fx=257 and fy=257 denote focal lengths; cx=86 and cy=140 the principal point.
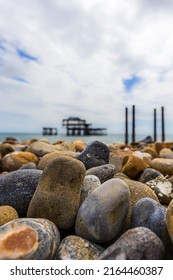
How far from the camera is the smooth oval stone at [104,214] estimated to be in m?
1.96

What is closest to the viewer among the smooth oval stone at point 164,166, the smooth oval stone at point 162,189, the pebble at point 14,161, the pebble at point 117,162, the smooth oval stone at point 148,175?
the smooth oval stone at point 162,189

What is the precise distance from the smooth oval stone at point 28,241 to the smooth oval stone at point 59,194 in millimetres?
284

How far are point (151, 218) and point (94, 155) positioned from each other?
185 cm

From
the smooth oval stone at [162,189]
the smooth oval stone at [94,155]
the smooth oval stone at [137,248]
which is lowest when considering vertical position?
the smooth oval stone at [137,248]

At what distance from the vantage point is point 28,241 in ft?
5.65

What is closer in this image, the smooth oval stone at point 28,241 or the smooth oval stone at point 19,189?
the smooth oval stone at point 28,241

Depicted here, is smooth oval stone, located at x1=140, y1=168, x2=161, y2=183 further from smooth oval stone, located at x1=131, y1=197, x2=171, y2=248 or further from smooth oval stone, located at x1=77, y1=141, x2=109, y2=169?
smooth oval stone, located at x1=131, y1=197, x2=171, y2=248

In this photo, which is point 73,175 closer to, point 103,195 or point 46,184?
point 46,184

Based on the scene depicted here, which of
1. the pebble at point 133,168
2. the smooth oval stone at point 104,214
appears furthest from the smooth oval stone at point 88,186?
the pebble at point 133,168

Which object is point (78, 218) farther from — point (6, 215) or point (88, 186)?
point (6, 215)

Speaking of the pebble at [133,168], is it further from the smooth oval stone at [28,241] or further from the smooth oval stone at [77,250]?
the smooth oval stone at [28,241]

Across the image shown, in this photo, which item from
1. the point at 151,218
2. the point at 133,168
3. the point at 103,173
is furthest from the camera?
the point at 133,168

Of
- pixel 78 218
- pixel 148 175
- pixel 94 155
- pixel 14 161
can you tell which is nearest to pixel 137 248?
pixel 78 218

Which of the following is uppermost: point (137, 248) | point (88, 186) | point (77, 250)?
point (88, 186)
